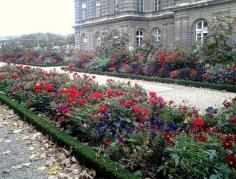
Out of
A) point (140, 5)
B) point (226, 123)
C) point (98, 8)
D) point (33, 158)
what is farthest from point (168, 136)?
point (98, 8)

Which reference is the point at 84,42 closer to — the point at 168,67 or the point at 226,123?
the point at 168,67

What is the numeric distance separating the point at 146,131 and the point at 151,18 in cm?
2790

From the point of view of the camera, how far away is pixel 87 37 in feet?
129

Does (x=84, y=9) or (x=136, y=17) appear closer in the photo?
(x=136, y=17)

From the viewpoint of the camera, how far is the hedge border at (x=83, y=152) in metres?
3.73

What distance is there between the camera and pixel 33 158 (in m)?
4.66

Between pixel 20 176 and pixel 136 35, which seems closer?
pixel 20 176

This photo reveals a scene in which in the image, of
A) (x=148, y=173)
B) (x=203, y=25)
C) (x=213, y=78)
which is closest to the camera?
(x=148, y=173)

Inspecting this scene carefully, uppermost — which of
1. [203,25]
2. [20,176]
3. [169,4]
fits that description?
[169,4]

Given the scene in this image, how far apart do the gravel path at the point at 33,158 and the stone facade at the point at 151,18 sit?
12.7 meters

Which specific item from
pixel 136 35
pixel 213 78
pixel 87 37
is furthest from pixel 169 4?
pixel 213 78

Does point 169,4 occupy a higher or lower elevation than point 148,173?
higher

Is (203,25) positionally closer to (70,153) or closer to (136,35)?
(136,35)

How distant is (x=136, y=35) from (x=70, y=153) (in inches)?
1100
